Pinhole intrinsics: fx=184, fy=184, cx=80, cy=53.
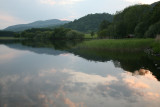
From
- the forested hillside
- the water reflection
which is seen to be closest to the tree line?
the forested hillside

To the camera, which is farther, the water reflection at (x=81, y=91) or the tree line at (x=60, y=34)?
the tree line at (x=60, y=34)

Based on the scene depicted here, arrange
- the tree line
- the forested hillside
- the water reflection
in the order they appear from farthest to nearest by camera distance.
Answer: the tree line → the forested hillside → the water reflection

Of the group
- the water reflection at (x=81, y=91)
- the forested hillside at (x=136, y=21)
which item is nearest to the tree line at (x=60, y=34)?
the forested hillside at (x=136, y=21)

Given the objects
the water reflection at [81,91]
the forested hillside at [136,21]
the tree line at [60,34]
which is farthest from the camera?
the tree line at [60,34]

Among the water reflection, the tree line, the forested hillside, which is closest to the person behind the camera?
the water reflection

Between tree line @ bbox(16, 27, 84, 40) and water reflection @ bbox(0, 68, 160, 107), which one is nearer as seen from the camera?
water reflection @ bbox(0, 68, 160, 107)

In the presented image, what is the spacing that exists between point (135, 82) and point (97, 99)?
6.14 meters

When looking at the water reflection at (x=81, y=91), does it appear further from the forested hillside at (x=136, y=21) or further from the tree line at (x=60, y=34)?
the tree line at (x=60, y=34)

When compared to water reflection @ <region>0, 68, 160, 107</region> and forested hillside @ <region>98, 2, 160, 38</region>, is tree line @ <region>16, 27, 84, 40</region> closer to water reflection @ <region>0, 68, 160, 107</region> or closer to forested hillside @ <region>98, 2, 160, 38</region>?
forested hillside @ <region>98, 2, 160, 38</region>

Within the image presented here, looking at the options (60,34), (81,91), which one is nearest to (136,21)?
(81,91)

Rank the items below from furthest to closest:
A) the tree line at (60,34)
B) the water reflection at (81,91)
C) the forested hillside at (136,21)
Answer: the tree line at (60,34) < the forested hillside at (136,21) < the water reflection at (81,91)

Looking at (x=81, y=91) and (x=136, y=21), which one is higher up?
(x=136, y=21)

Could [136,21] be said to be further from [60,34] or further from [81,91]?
[60,34]

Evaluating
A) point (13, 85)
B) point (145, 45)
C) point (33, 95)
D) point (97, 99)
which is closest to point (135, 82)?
point (97, 99)
